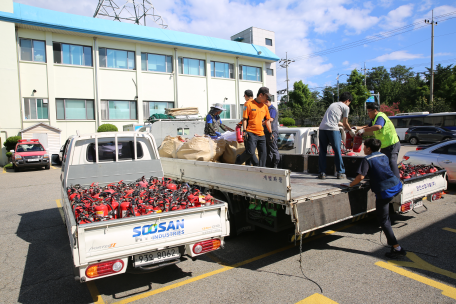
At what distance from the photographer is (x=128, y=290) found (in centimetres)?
373

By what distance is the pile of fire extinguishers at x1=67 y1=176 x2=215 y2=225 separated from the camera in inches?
139

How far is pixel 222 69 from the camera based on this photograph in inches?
1082

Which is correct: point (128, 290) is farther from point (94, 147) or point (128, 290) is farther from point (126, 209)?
point (94, 147)

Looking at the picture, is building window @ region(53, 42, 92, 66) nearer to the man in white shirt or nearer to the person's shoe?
the man in white shirt

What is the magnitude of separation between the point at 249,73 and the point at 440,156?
74.1ft

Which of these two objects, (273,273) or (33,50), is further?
(33,50)

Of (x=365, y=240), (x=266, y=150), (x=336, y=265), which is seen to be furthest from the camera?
(x=266, y=150)

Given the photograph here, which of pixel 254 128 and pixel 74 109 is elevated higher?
pixel 74 109

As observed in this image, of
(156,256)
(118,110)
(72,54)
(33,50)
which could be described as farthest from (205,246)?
(33,50)

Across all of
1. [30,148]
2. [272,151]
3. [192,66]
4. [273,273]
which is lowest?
[273,273]

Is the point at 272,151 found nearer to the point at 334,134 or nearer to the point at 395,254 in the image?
the point at 334,134

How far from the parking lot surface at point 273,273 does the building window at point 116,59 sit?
18.7m

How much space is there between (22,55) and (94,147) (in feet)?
61.7

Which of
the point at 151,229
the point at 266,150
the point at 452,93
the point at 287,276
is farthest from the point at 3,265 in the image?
the point at 452,93
